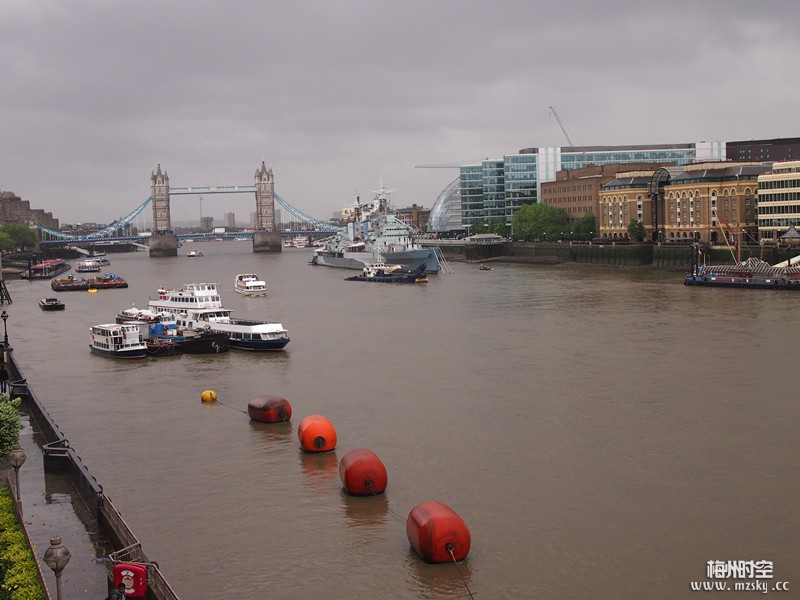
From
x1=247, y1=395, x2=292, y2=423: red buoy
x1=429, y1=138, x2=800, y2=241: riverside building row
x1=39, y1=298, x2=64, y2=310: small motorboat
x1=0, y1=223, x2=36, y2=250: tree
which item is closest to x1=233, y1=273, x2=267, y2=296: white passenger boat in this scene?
x1=39, y1=298, x2=64, y2=310: small motorboat

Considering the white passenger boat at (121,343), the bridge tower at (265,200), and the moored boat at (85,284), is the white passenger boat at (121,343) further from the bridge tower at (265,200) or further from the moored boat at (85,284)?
the bridge tower at (265,200)

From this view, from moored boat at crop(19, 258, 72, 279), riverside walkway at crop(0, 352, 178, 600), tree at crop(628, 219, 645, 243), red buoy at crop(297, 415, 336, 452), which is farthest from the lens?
moored boat at crop(19, 258, 72, 279)

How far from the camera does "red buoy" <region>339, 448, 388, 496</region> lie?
49.7ft

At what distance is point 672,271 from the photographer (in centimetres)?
6294

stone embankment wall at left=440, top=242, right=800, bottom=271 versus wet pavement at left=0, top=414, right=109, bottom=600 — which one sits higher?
stone embankment wall at left=440, top=242, right=800, bottom=271

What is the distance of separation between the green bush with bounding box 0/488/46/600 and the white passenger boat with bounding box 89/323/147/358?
749 inches

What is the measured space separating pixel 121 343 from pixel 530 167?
3509 inches

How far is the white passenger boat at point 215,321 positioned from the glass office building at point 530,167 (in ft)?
259

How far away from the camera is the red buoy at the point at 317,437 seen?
58.7 feet

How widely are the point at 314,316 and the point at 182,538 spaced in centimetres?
2908

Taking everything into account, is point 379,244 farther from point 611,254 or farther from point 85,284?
point 85,284

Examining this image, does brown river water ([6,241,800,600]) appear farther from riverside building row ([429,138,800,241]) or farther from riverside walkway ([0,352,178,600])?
riverside building row ([429,138,800,241])

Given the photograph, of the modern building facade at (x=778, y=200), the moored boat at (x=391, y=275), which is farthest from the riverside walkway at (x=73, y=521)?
the modern building facade at (x=778, y=200)

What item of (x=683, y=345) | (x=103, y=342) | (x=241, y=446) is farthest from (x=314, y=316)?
(x=241, y=446)
